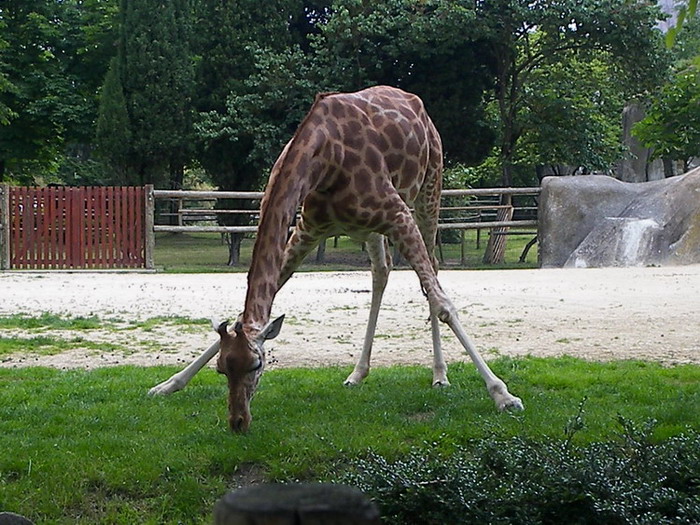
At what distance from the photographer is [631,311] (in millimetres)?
10570

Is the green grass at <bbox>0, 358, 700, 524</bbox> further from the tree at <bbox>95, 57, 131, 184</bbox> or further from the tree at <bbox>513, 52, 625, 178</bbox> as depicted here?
the tree at <bbox>95, 57, 131, 184</bbox>

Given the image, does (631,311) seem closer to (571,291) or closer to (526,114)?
(571,291)

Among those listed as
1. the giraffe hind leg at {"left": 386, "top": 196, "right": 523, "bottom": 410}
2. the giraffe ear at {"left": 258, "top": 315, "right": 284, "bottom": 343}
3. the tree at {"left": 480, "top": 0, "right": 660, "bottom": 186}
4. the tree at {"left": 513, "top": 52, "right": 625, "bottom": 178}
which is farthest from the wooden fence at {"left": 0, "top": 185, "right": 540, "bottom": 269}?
the giraffe ear at {"left": 258, "top": 315, "right": 284, "bottom": 343}

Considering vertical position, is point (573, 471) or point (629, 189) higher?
point (629, 189)

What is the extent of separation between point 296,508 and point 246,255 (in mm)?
28091

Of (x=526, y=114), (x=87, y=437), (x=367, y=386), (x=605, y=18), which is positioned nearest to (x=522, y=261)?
(x=526, y=114)

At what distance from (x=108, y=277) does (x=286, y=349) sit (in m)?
9.89

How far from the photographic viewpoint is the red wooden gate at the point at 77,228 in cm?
2009

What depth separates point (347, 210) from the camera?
6.06 m

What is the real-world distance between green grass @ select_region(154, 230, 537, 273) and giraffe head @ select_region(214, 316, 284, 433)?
15.1 meters

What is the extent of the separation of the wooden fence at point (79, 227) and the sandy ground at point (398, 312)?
2.98 meters

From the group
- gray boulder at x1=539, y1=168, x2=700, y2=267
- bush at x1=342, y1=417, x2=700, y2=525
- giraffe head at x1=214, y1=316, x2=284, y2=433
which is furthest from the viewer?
gray boulder at x1=539, y1=168, x2=700, y2=267

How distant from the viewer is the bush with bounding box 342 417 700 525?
13.0ft

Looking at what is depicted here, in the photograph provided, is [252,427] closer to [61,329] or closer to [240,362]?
[240,362]
